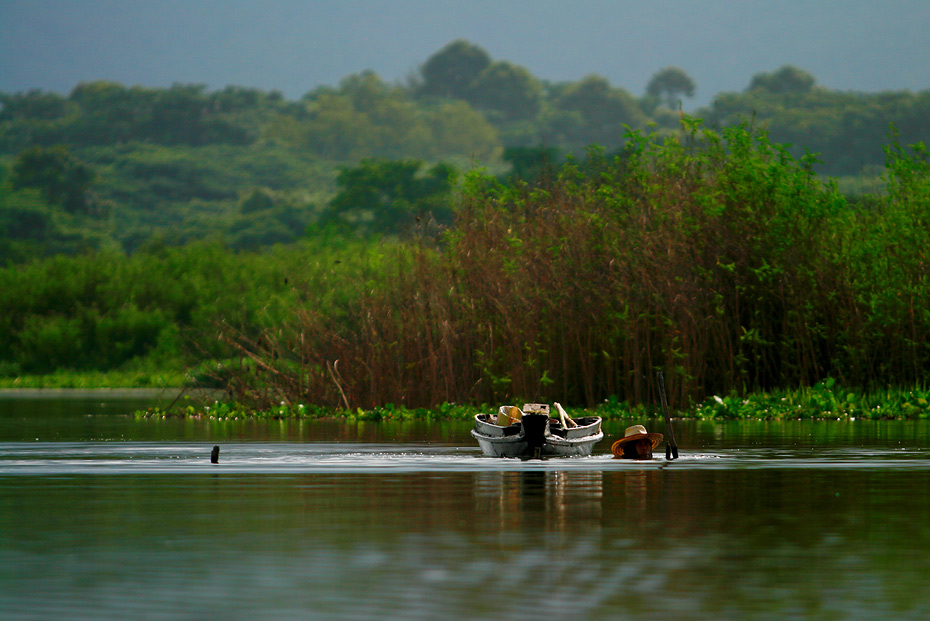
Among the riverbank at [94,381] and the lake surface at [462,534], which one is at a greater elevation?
the riverbank at [94,381]

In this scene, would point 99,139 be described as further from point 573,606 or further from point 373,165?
point 573,606

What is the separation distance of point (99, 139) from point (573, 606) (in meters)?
149

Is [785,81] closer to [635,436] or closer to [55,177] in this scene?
[55,177]

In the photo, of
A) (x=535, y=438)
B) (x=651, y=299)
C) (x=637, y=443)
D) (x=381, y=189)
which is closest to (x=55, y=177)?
(x=381, y=189)

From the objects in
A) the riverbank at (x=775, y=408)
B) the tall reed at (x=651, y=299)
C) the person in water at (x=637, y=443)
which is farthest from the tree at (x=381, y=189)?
the person in water at (x=637, y=443)

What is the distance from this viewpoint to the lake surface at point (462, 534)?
27.4 feet

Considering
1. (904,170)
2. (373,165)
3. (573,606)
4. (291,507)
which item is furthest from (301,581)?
(373,165)

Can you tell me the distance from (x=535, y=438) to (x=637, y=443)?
1398 mm

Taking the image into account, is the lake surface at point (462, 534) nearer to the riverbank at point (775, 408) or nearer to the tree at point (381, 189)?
the riverbank at point (775, 408)

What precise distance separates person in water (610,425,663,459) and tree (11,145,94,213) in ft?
327

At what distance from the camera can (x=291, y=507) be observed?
13.0 metres

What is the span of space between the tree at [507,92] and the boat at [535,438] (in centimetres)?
16372

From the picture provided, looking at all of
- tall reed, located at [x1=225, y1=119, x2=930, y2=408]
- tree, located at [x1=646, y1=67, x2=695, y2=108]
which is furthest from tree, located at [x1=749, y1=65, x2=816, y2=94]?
tall reed, located at [x1=225, y1=119, x2=930, y2=408]

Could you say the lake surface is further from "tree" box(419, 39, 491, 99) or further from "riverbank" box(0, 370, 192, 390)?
"tree" box(419, 39, 491, 99)
